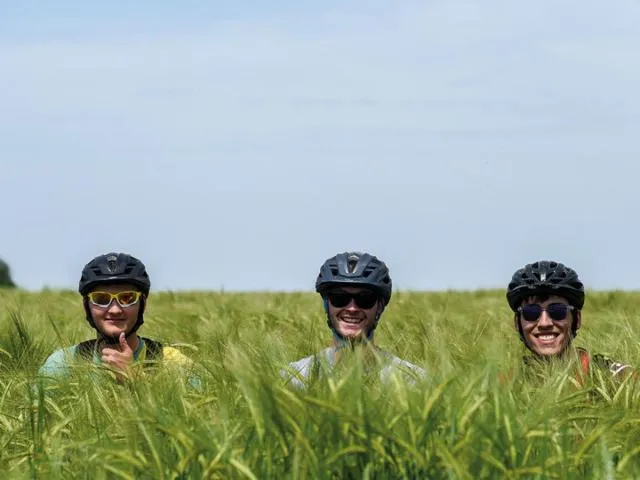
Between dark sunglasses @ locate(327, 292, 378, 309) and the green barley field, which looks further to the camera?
dark sunglasses @ locate(327, 292, 378, 309)

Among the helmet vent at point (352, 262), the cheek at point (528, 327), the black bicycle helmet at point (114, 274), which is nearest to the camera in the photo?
the cheek at point (528, 327)

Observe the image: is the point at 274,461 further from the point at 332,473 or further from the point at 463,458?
the point at 463,458

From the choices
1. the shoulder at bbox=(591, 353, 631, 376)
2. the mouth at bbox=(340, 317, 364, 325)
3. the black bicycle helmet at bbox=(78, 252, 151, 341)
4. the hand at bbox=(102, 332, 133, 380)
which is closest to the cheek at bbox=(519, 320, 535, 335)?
the shoulder at bbox=(591, 353, 631, 376)

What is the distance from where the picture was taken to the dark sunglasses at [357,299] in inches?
272

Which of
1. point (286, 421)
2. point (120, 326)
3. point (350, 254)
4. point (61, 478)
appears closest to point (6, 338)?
point (120, 326)

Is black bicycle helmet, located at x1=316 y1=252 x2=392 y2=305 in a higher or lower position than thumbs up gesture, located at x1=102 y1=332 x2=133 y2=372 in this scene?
higher

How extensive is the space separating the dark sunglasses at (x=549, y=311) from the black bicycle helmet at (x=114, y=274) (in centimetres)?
216

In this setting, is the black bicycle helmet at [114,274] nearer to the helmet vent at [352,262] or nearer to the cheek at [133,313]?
the cheek at [133,313]

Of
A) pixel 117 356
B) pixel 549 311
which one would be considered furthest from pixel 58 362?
pixel 549 311

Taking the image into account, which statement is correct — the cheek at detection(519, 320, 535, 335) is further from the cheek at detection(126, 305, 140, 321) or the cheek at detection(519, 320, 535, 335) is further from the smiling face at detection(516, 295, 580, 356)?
the cheek at detection(126, 305, 140, 321)

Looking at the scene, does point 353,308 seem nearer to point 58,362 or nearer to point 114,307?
point 114,307

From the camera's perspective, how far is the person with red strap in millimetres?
6613

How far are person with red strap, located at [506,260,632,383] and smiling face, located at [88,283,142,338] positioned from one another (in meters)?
2.10

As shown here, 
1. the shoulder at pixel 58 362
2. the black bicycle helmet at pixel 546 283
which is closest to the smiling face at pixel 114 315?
the shoulder at pixel 58 362
